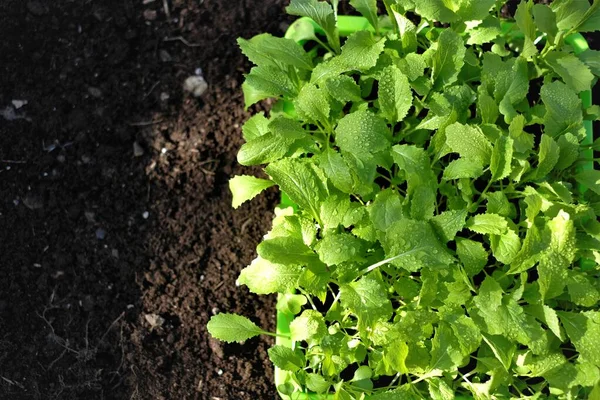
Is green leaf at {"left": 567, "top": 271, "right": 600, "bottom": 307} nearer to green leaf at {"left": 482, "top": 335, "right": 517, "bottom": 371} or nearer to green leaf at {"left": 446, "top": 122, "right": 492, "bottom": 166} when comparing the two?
green leaf at {"left": 482, "top": 335, "right": 517, "bottom": 371}

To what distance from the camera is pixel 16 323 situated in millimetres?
1373

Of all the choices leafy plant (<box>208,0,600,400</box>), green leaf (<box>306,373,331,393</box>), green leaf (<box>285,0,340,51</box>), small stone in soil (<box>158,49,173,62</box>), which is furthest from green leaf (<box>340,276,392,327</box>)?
small stone in soil (<box>158,49,173,62</box>)

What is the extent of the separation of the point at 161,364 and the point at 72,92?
649 millimetres

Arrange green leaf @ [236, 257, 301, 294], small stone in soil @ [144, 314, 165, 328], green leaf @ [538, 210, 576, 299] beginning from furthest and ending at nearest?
small stone in soil @ [144, 314, 165, 328] < green leaf @ [236, 257, 301, 294] < green leaf @ [538, 210, 576, 299]

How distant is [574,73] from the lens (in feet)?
3.62

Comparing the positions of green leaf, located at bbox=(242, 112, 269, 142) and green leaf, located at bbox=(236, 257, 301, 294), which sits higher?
green leaf, located at bbox=(242, 112, 269, 142)

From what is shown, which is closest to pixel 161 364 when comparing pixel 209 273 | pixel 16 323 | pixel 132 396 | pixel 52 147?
pixel 132 396

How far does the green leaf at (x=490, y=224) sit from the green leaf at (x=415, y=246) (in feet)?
0.26

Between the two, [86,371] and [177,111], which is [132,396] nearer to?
[86,371]

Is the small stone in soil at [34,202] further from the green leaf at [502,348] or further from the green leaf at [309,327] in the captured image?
the green leaf at [502,348]

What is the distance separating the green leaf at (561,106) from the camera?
1.08 m

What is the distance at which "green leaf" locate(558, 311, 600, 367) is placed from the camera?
3.37 ft

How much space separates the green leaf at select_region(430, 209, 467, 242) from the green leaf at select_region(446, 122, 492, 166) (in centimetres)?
10

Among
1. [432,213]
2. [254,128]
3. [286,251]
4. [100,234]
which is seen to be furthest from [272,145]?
[100,234]
